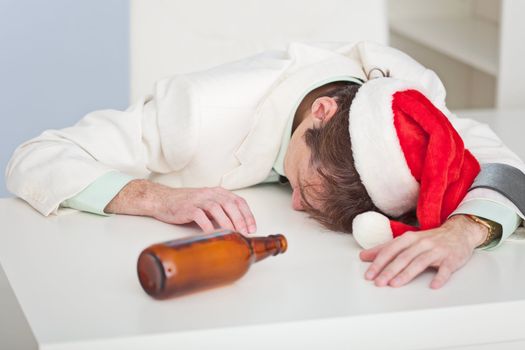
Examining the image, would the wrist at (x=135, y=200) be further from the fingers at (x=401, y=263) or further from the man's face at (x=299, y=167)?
the fingers at (x=401, y=263)

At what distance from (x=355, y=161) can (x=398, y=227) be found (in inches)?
4.0

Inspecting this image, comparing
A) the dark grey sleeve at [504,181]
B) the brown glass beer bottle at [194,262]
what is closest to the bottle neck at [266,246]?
the brown glass beer bottle at [194,262]

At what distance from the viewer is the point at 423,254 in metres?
1.11

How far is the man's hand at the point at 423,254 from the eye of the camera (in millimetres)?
1075

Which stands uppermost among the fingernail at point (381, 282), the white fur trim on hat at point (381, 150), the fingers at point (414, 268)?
the white fur trim on hat at point (381, 150)

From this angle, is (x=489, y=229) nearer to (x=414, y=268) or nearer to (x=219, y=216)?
(x=414, y=268)

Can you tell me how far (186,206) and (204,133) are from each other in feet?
0.63

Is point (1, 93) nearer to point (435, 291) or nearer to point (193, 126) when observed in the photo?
point (193, 126)

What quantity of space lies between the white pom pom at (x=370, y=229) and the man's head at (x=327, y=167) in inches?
2.5

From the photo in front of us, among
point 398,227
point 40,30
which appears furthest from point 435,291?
point 40,30

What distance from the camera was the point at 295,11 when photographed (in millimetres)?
2094

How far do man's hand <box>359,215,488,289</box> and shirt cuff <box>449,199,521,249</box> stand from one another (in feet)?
0.09

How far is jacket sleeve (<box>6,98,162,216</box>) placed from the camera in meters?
1.30

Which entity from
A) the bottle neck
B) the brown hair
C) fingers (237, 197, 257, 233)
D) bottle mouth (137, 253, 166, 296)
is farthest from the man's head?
bottle mouth (137, 253, 166, 296)
